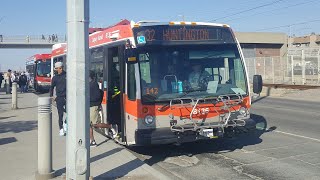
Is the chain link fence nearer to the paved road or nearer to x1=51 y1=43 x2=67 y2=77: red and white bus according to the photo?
x1=51 y1=43 x2=67 y2=77: red and white bus

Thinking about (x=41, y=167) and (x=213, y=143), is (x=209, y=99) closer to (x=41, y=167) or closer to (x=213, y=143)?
(x=213, y=143)

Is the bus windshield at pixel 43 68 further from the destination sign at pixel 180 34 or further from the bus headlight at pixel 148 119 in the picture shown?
the bus headlight at pixel 148 119

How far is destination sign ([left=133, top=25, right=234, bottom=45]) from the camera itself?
346 inches

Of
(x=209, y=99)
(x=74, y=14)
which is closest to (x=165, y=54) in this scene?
(x=209, y=99)

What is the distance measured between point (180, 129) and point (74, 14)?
3503 mm

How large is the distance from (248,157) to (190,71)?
212cm

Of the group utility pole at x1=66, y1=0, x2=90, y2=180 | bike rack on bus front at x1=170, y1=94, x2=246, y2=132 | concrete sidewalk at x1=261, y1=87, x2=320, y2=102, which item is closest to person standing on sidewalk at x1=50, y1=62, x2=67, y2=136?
bike rack on bus front at x1=170, y1=94, x2=246, y2=132

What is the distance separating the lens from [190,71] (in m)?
9.01

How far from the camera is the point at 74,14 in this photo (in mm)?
5879

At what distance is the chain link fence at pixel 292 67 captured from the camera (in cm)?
3547

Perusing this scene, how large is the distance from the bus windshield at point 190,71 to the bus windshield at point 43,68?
2724 cm

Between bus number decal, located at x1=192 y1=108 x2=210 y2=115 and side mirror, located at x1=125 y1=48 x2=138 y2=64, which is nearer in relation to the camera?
side mirror, located at x1=125 y1=48 x2=138 y2=64

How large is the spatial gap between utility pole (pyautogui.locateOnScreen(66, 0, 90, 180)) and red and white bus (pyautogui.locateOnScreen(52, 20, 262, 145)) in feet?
8.26

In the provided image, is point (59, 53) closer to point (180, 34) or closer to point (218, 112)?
point (180, 34)
